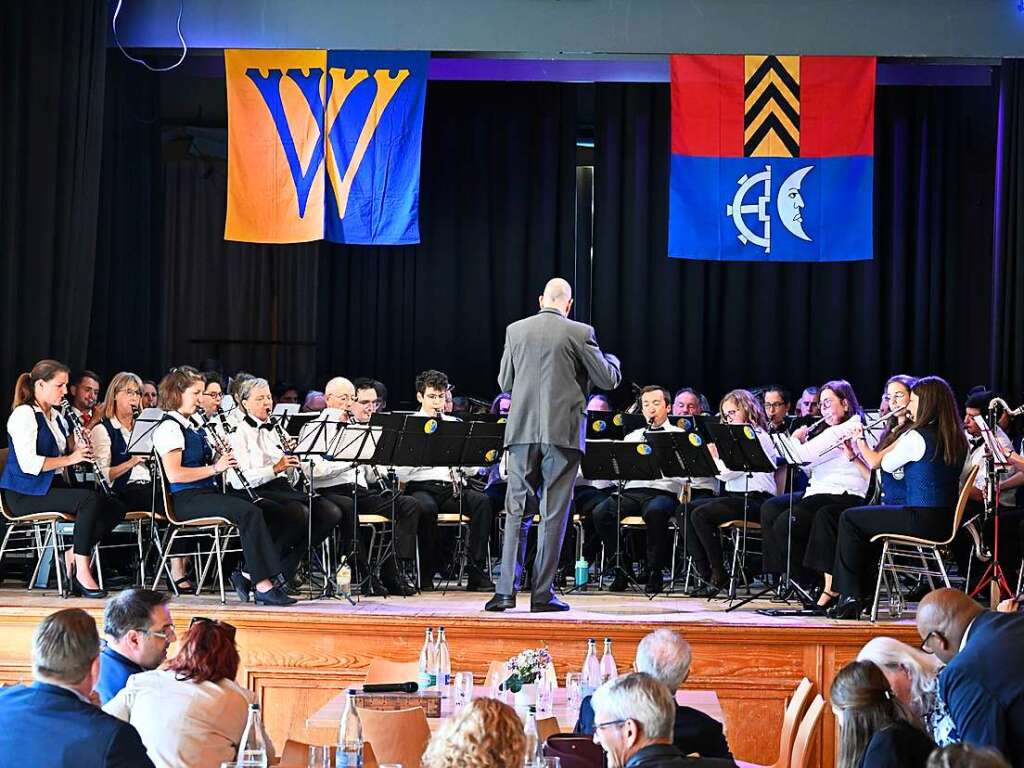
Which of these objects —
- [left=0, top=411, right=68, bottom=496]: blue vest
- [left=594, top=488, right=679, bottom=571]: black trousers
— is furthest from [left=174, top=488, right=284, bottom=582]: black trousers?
[left=594, top=488, right=679, bottom=571]: black trousers

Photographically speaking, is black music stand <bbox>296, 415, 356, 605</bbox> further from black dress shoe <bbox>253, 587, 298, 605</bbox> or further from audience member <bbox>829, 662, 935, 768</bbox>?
audience member <bbox>829, 662, 935, 768</bbox>

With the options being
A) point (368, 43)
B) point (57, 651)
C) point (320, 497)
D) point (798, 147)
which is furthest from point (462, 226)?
point (57, 651)

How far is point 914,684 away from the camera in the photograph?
4297 mm

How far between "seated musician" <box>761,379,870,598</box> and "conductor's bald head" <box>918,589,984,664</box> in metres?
2.99

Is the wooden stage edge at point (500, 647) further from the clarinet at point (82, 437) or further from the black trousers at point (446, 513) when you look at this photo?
the black trousers at point (446, 513)

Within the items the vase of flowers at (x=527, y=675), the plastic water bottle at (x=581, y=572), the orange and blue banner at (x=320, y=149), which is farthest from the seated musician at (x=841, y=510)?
the orange and blue banner at (x=320, y=149)

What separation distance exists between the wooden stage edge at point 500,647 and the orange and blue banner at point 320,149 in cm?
344

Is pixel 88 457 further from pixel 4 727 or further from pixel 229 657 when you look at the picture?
pixel 4 727

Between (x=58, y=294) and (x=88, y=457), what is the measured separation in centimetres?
193

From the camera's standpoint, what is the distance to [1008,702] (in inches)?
161

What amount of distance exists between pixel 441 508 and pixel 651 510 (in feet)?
4.27

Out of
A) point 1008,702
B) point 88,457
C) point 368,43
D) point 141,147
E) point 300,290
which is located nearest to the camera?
point 1008,702

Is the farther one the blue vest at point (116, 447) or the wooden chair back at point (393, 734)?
the blue vest at point (116, 447)

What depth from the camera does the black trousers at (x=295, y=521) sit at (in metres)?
7.63
